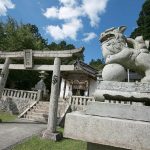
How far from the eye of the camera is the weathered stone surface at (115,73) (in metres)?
2.73

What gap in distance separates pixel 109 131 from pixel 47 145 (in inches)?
272

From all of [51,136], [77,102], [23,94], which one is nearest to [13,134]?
[51,136]

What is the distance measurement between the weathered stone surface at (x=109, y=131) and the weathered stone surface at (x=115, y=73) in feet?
2.03

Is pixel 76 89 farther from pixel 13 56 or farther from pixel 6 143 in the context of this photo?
pixel 6 143

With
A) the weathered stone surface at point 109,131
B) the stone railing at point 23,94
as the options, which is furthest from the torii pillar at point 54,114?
the stone railing at point 23,94

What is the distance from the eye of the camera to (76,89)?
24.4 meters

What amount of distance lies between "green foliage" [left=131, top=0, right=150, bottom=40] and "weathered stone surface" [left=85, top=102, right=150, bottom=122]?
20857mm

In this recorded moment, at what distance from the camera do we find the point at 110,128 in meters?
2.21

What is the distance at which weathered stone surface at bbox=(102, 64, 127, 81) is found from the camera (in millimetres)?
2727

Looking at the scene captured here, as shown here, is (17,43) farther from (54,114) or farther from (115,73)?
(115,73)

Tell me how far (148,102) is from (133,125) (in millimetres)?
513

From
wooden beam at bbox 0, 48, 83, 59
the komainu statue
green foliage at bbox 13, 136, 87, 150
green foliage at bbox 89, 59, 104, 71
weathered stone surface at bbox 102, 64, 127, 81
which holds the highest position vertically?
green foliage at bbox 89, 59, 104, 71

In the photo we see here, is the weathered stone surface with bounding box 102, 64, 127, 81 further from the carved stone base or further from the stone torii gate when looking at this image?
the carved stone base

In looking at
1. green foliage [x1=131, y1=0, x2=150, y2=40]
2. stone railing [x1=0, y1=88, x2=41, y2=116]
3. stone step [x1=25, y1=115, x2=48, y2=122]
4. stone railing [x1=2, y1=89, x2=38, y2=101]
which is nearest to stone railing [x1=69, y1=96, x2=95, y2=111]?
stone step [x1=25, y1=115, x2=48, y2=122]
